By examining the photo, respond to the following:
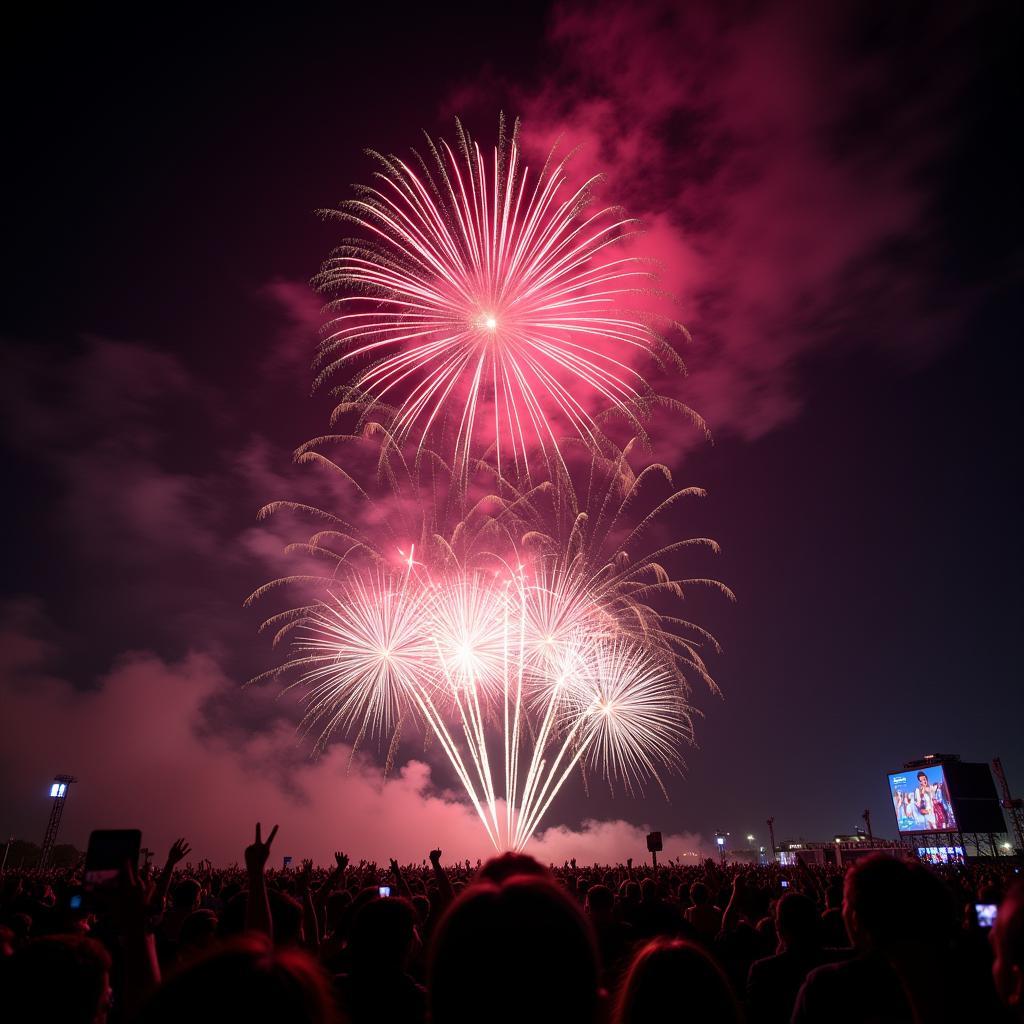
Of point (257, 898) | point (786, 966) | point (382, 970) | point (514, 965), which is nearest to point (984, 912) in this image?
point (786, 966)

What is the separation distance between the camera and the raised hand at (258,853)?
394cm

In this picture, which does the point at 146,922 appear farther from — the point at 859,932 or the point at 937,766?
the point at 937,766

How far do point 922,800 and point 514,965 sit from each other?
3075 inches

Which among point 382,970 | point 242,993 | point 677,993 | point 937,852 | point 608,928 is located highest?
point 242,993

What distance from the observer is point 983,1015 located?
8.84ft

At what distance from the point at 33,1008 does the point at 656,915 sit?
6120 millimetres

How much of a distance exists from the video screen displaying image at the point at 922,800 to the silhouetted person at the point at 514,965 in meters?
75.3

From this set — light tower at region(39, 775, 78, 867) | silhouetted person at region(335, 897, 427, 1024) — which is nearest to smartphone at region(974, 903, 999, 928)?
silhouetted person at region(335, 897, 427, 1024)

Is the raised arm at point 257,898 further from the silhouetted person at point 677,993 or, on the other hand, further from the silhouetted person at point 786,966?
the silhouetted person at point 786,966

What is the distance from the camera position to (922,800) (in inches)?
2442

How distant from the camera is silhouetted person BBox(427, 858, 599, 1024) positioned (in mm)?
1628

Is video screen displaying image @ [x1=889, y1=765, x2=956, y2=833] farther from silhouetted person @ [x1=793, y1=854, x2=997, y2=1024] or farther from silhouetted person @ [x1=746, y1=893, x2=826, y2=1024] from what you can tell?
silhouetted person @ [x1=793, y1=854, x2=997, y2=1024]

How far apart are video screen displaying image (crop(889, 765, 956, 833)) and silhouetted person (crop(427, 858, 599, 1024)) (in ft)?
247

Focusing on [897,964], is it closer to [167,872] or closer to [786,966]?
[786,966]
